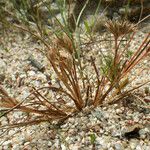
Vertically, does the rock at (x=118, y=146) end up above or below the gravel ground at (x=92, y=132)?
below

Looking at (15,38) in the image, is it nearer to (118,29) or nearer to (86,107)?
(86,107)

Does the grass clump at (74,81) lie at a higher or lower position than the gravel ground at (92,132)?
higher

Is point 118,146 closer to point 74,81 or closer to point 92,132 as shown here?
point 92,132

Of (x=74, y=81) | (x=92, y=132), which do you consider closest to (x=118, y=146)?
(x=92, y=132)

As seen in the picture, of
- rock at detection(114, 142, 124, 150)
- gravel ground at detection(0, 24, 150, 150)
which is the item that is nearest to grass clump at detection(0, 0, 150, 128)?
gravel ground at detection(0, 24, 150, 150)

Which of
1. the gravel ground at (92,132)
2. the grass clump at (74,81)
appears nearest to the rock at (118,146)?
the gravel ground at (92,132)

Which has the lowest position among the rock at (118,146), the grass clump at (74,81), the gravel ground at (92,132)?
the rock at (118,146)

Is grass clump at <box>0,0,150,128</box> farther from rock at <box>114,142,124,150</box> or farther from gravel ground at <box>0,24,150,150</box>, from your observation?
rock at <box>114,142,124,150</box>

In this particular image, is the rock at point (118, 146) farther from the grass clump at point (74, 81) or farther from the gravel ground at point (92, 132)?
the grass clump at point (74, 81)

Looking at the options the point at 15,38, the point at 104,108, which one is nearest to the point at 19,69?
the point at 15,38


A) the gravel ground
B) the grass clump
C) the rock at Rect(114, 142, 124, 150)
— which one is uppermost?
the grass clump

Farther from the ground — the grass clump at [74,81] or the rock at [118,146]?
the grass clump at [74,81]
